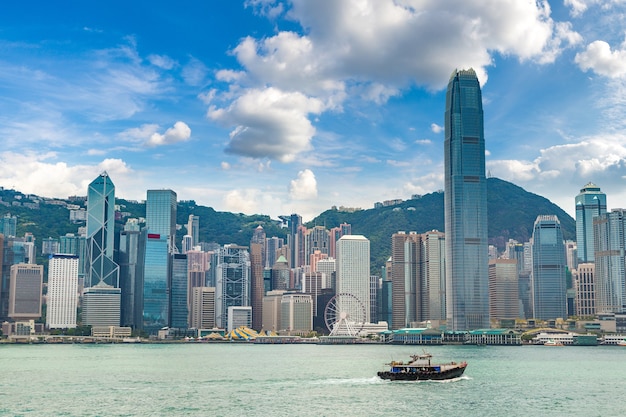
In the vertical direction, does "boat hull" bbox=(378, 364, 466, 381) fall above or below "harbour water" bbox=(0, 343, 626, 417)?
above

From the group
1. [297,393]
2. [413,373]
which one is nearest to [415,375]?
[413,373]

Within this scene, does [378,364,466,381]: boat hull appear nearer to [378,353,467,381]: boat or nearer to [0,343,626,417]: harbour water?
[378,353,467,381]: boat

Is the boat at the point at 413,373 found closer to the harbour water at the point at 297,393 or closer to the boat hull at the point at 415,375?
the boat hull at the point at 415,375

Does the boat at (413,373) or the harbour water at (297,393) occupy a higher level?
the boat at (413,373)

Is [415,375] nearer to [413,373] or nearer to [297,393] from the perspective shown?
[413,373]

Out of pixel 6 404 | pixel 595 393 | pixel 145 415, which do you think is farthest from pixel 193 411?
pixel 595 393

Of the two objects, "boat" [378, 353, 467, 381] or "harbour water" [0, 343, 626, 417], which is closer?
"harbour water" [0, 343, 626, 417]

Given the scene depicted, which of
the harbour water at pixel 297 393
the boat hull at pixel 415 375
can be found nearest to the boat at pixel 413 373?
the boat hull at pixel 415 375

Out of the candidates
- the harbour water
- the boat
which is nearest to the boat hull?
the boat

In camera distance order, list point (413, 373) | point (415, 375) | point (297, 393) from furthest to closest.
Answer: point (415, 375) < point (413, 373) < point (297, 393)

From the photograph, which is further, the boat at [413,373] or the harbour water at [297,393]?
the boat at [413,373]

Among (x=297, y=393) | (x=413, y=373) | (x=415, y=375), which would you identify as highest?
(x=413, y=373)
